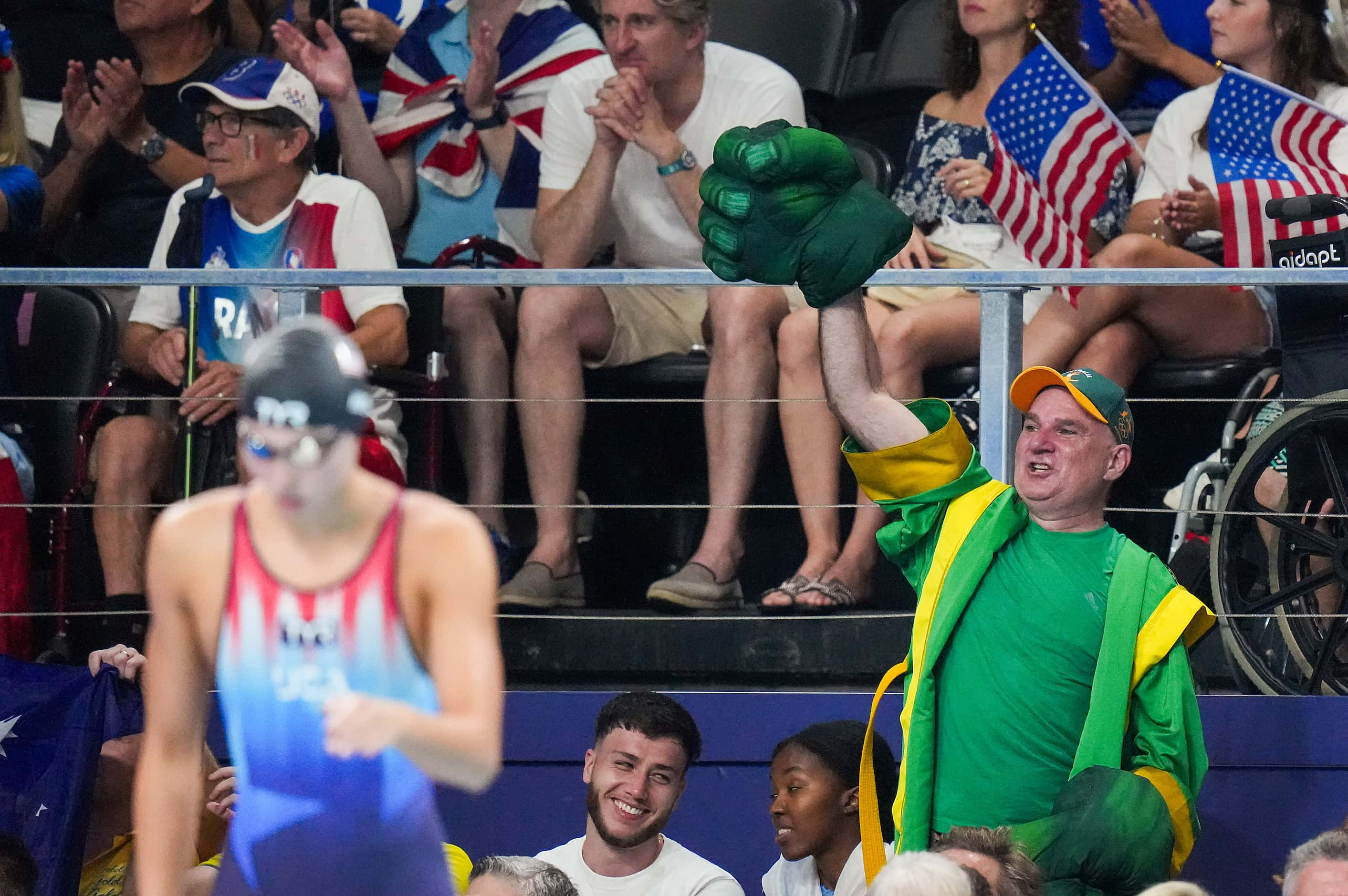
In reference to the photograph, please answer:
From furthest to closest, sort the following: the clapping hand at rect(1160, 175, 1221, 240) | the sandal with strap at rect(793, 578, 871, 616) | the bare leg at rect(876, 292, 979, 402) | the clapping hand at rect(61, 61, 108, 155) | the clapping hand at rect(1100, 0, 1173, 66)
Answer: the clapping hand at rect(61, 61, 108, 155)
the clapping hand at rect(1100, 0, 1173, 66)
the clapping hand at rect(1160, 175, 1221, 240)
the bare leg at rect(876, 292, 979, 402)
the sandal with strap at rect(793, 578, 871, 616)

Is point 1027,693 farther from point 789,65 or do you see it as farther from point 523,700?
point 789,65

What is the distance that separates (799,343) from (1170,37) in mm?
1494

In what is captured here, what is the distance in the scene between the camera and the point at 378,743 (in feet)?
4.86

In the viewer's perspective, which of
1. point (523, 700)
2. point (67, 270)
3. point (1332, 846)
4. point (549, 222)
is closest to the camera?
point (1332, 846)

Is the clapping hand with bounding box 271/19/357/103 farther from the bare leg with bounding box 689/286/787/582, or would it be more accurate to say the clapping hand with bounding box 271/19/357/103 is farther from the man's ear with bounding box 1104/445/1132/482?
the man's ear with bounding box 1104/445/1132/482

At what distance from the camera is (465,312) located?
3.78 m

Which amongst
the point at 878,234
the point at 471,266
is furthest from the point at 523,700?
the point at 878,234

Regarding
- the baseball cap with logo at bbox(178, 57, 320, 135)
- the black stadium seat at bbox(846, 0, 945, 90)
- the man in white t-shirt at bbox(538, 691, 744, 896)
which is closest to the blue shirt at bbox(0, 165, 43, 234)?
the baseball cap with logo at bbox(178, 57, 320, 135)

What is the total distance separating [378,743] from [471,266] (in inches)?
111

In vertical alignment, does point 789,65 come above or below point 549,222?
above

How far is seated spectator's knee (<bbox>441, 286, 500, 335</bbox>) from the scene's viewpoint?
12.4 ft

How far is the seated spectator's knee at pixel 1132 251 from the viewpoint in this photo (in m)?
3.72

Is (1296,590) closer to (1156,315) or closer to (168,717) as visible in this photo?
(1156,315)

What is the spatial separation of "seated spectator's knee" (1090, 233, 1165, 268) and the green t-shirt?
111cm
